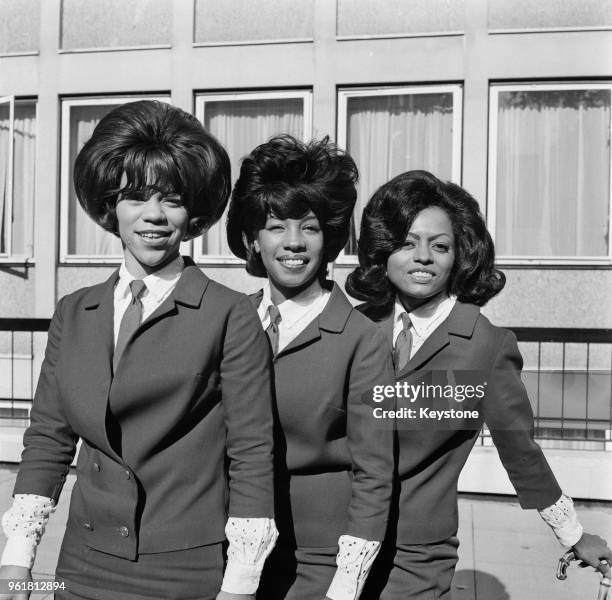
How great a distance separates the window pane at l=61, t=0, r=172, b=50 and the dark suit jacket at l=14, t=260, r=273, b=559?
228 inches

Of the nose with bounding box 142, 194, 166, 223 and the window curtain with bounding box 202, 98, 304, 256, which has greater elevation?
the window curtain with bounding box 202, 98, 304, 256

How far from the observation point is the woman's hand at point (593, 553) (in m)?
1.98

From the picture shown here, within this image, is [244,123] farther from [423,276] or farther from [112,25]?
[423,276]

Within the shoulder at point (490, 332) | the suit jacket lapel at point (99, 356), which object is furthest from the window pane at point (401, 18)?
the suit jacket lapel at point (99, 356)

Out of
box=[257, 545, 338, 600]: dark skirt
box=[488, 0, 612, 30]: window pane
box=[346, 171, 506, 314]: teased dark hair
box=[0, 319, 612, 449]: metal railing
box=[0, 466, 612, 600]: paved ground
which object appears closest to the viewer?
box=[257, 545, 338, 600]: dark skirt

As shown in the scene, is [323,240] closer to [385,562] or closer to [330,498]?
[330,498]

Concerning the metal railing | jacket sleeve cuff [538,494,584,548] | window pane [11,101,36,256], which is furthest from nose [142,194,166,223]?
window pane [11,101,36,256]

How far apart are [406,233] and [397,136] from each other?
18.0 ft

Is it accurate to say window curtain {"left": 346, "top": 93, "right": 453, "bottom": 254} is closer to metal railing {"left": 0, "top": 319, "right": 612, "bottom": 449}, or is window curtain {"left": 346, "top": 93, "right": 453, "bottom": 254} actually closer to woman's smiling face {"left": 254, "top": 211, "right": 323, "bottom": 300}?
metal railing {"left": 0, "top": 319, "right": 612, "bottom": 449}

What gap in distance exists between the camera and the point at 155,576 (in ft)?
4.86

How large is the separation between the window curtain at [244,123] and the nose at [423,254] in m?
5.28

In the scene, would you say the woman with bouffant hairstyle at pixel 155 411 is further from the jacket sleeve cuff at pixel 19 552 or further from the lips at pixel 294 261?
the lips at pixel 294 261

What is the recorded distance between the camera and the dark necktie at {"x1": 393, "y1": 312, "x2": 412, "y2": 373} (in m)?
1.82

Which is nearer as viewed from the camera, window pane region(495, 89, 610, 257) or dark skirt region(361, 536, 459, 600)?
dark skirt region(361, 536, 459, 600)
